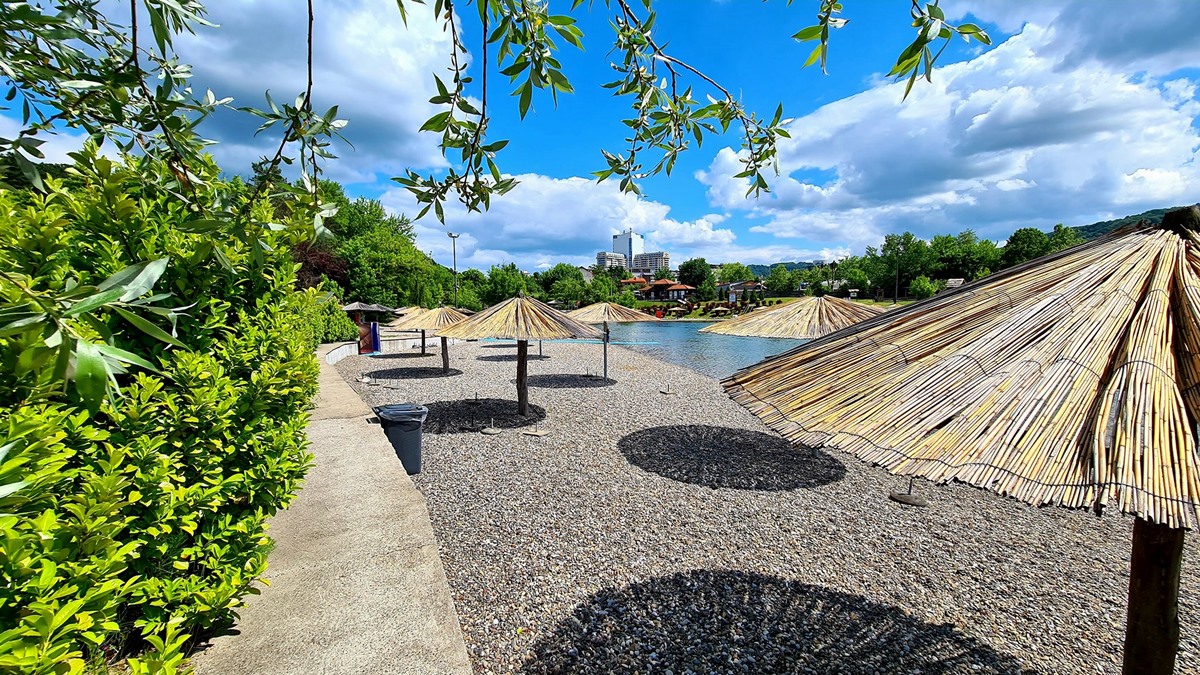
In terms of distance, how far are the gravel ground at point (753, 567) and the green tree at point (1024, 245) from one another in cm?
6820

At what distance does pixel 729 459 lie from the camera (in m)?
6.87

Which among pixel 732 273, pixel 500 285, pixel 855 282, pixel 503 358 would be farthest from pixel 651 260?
pixel 503 358

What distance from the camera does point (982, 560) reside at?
4266 mm

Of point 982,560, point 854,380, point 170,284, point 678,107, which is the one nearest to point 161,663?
point 170,284

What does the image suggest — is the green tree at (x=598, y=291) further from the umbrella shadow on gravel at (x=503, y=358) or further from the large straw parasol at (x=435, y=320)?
the large straw parasol at (x=435, y=320)

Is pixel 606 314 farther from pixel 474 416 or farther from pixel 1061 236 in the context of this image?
pixel 1061 236

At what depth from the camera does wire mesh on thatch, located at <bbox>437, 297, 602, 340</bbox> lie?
8852mm

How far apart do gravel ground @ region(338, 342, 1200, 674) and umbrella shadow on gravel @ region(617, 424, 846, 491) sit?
0.04 metres

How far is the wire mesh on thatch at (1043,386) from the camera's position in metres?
1.53

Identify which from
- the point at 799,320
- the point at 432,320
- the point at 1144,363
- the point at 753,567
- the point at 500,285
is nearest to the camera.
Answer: the point at 1144,363

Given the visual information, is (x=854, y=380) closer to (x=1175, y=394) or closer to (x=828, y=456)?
(x=1175, y=394)

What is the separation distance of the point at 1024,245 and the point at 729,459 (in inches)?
2884

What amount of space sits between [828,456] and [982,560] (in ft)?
8.79

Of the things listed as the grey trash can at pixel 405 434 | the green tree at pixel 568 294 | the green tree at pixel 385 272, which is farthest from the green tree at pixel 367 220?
the grey trash can at pixel 405 434
